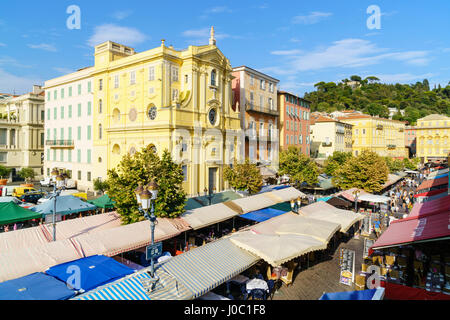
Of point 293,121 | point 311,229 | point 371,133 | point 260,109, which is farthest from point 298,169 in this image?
point 371,133

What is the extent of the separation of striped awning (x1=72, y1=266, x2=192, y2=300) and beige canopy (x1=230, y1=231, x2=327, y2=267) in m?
3.89

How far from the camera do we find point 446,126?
7994 cm

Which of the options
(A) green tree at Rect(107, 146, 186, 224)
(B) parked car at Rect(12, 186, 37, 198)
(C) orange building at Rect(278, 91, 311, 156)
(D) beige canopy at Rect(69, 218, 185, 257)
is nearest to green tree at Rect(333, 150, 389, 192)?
(C) orange building at Rect(278, 91, 311, 156)

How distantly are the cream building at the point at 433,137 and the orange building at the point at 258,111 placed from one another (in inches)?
2470

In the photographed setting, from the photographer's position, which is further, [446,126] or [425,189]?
[446,126]

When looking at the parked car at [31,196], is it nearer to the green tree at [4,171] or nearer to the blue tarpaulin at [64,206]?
the blue tarpaulin at [64,206]

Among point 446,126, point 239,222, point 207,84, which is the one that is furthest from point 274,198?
point 446,126

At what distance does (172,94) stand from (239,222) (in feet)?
42.6

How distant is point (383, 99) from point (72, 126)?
439ft

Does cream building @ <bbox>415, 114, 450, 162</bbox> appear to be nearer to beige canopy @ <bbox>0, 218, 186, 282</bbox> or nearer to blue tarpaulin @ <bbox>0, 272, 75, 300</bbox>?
beige canopy @ <bbox>0, 218, 186, 282</bbox>

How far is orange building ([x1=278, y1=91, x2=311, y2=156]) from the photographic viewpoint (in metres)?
44.5

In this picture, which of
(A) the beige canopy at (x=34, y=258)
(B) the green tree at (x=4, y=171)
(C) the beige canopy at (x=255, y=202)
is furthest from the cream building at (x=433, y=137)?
(B) the green tree at (x=4, y=171)

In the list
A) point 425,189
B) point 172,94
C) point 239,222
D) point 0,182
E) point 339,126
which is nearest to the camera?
point 239,222
